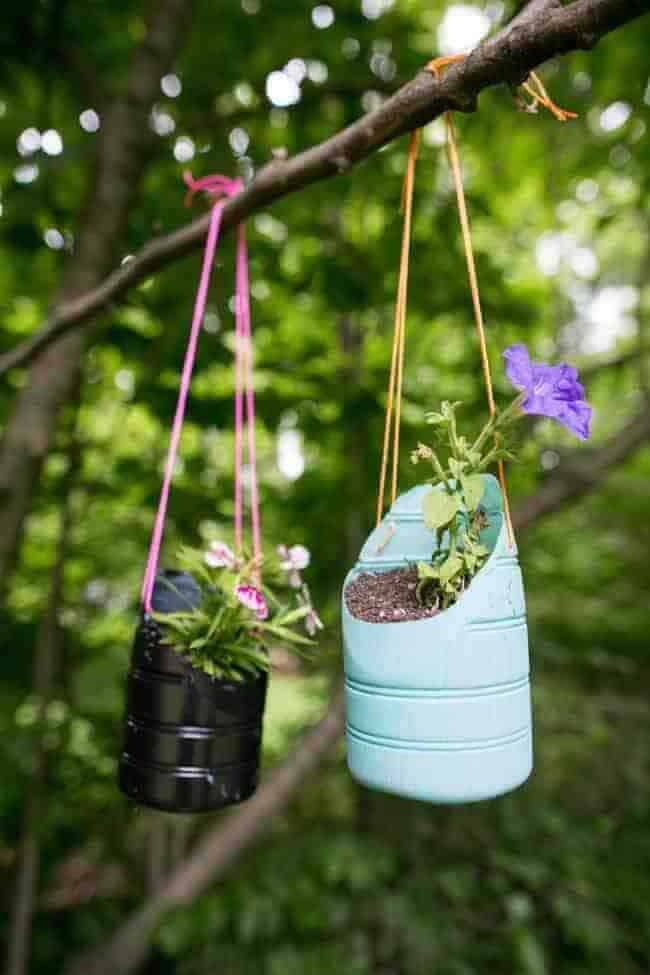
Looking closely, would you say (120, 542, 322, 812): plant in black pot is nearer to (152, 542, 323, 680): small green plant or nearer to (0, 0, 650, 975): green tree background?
(152, 542, 323, 680): small green plant

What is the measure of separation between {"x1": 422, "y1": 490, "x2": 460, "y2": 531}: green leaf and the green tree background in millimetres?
1044

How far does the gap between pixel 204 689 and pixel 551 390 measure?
0.54 meters

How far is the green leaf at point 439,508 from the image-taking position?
33.9 inches

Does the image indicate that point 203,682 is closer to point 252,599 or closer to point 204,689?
point 204,689

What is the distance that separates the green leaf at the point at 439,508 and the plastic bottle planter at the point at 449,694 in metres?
0.06

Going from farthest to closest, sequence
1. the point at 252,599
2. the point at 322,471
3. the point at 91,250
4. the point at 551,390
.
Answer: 1. the point at 322,471
2. the point at 91,250
3. the point at 252,599
4. the point at 551,390

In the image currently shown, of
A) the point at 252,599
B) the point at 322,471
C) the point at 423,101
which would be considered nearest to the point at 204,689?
the point at 252,599

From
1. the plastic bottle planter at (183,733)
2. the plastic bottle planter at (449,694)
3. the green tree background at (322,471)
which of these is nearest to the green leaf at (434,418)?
the plastic bottle planter at (449,694)

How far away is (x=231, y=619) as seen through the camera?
3.31ft

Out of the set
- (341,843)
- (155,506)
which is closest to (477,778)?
(155,506)

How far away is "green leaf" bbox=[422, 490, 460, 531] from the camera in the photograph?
0.86m

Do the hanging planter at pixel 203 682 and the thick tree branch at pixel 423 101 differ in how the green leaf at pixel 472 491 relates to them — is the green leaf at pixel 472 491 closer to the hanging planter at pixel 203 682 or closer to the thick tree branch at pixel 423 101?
the hanging planter at pixel 203 682

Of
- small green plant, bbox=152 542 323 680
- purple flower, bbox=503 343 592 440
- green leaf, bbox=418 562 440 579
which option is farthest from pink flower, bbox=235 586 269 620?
purple flower, bbox=503 343 592 440

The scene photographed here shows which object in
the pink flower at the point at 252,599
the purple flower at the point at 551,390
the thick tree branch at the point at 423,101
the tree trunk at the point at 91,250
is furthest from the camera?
the tree trunk at the point at 91,250
